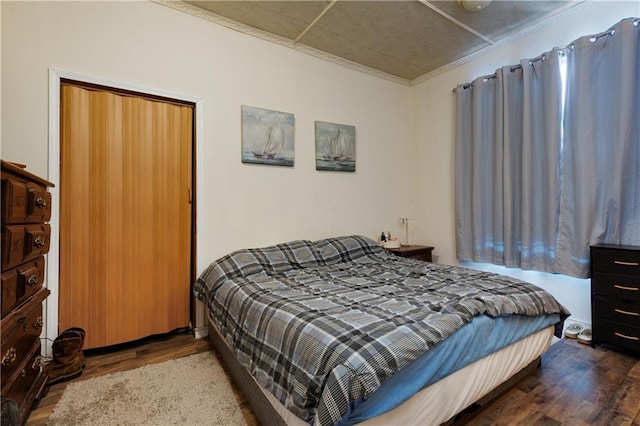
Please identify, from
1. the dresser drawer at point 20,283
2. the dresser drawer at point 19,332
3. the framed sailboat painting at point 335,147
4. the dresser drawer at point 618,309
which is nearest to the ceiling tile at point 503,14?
the framed sailboat painting at point 335,147

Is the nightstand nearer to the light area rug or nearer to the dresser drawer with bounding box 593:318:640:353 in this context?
the dresser drawer with bounding box 593:318:640:353

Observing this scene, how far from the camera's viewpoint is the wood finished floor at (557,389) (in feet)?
4.80

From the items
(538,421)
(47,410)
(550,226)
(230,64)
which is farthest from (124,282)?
(550,226)

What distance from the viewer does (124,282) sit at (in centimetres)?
227

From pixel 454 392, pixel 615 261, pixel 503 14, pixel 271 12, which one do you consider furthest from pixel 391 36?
pixel 454 392

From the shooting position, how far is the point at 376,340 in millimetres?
1097

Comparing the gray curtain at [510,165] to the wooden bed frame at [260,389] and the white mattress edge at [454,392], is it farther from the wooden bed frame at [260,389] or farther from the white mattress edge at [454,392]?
the white mattress edge at [454,392]

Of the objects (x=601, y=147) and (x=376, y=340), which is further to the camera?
(x=601, y=147)

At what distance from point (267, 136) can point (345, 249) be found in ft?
4.38

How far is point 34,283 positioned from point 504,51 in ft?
13.8

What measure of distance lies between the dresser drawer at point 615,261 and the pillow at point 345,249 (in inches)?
65.2

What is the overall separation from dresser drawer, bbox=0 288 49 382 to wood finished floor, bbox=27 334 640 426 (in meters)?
0.38

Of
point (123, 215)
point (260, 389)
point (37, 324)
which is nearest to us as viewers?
point (260, 389)

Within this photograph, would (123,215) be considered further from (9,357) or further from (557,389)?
(557,389)
